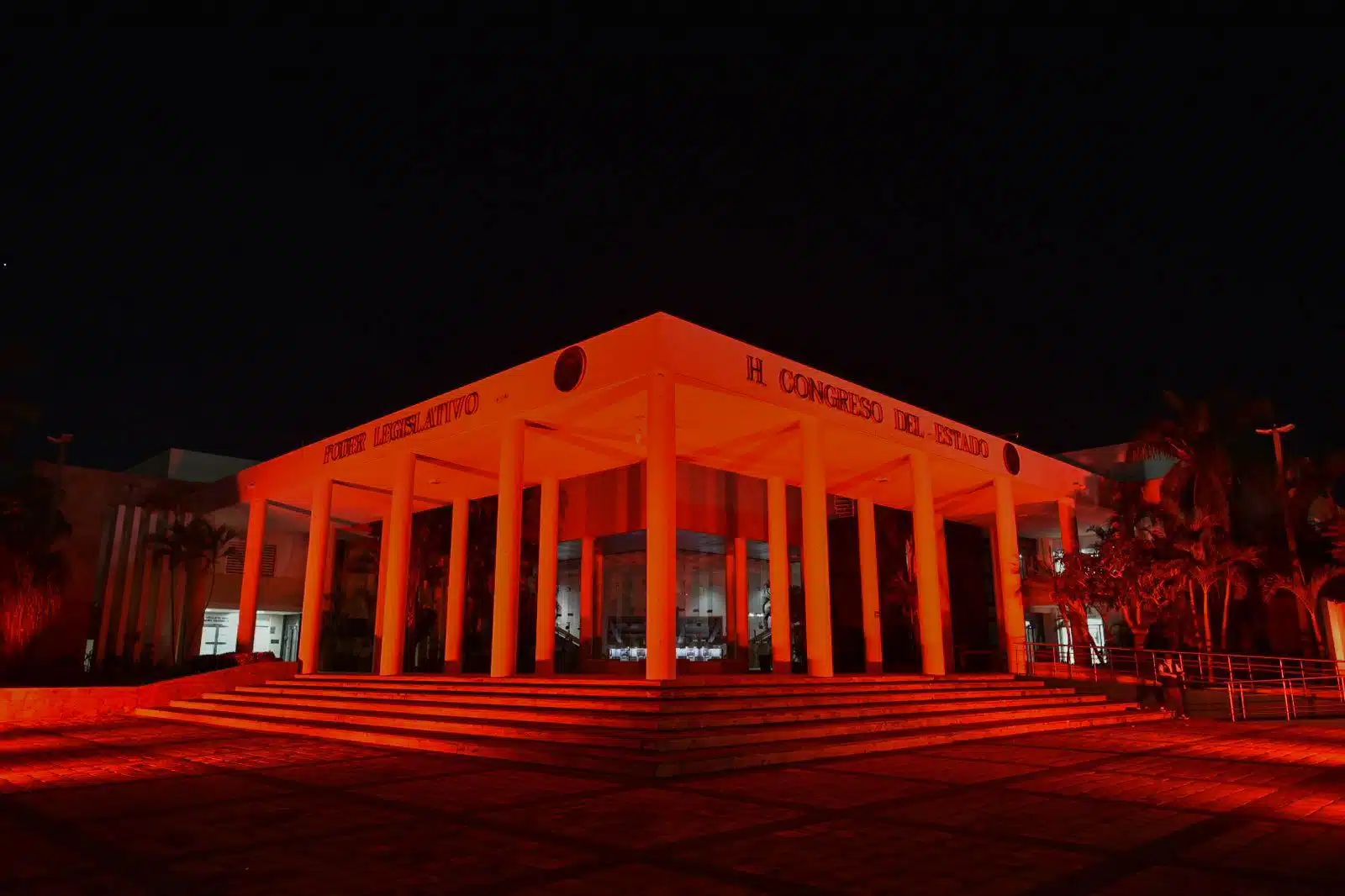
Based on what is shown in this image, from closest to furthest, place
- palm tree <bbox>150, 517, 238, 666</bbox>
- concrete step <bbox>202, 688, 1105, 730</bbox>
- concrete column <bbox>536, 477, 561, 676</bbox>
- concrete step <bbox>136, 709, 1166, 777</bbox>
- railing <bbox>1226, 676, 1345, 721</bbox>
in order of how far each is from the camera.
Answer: concrete step <bbox>136, 709, 1166, 777</bbox>
concrete step <bbox>202, 688, 1105, 730</bbox>
concrete column <bbox>536, 477, 561, 676</bbox>
railing <bbox>1226, 676, 1345, 721</bbox>
palm tree <bbox>150, 517, 238, 666</bbox>

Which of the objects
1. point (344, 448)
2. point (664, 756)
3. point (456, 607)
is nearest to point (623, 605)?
point (456, 607)

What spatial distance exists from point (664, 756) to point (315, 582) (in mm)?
14350

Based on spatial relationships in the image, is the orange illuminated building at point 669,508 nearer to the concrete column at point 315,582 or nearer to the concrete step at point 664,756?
the concrete column at point 315,582

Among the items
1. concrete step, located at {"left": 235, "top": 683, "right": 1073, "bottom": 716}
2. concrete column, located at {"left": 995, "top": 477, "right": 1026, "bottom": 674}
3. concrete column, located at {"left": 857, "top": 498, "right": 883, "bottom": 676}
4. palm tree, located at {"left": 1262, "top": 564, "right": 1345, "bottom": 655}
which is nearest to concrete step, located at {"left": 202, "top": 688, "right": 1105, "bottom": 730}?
concrete step, located at {"left": 235, "top": 683, "right": 1073, "bottom": 716}

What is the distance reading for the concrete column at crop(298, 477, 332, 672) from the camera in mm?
20391

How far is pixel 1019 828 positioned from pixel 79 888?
19.3 feet

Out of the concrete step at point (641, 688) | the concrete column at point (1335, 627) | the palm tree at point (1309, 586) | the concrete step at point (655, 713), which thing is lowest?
the concrete step at point (655, 713)

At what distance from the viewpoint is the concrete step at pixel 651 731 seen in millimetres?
9969

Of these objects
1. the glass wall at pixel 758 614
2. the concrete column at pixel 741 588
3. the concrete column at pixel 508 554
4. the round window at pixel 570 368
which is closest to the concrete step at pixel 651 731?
the concrete column at pixel 508 554

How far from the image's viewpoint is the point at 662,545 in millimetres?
12852

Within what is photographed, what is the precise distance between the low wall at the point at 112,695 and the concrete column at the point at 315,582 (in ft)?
1.26

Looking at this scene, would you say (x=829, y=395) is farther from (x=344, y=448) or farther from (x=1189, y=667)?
(x=1189, y=667)

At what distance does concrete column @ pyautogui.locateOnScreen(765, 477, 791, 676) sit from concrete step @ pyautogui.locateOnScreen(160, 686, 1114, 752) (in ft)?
11.5

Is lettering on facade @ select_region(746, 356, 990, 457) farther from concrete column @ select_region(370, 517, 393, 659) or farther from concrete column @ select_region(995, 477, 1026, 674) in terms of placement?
concrete column @ select_region(370, 517, 393, 659)
